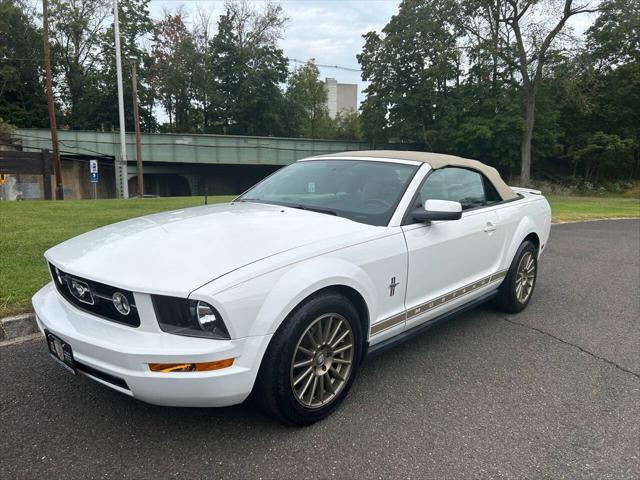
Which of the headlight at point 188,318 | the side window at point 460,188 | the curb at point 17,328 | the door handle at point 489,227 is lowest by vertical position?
the curb at point 17,328

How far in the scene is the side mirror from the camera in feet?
10.3

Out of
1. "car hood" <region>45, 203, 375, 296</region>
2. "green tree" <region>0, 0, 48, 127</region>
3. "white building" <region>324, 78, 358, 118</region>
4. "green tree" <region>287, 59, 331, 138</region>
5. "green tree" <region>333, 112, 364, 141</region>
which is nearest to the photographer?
"car hood" <region>45, 203, 375, 296</region>

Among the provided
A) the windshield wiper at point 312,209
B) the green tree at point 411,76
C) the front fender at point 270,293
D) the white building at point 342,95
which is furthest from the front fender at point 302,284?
the white building at point 342,95

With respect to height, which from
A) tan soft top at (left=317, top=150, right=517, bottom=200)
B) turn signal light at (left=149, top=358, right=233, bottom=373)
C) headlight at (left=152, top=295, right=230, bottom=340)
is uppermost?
tan soft top at (left=317, top=150, right=517, bottom=200)

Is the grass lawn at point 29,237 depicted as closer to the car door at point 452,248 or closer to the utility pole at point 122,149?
the car door at point 452,248

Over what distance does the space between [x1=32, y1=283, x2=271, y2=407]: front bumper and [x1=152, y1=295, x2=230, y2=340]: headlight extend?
0.11 ft

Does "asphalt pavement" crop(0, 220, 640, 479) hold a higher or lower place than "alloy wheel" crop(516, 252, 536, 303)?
lower

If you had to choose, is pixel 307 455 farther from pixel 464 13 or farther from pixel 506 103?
pixel 506 103

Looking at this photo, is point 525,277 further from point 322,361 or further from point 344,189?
point 322,361

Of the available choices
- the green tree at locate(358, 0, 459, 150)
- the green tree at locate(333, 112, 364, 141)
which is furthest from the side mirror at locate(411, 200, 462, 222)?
the green tree at locate(333, 112, 364, 141)

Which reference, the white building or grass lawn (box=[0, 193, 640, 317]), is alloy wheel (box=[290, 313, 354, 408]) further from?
the white building

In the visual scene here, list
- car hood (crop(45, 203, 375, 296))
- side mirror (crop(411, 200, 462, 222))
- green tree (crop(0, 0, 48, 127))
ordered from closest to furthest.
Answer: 1. car hood (crop(45, 203, 375, 296))
2. side mirror (crop(411, 200, 462, 222))
3. green tree (crop(0, 0, 48, 127))

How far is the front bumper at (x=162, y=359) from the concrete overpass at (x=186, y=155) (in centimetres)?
3102

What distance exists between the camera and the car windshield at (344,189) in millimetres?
3287
